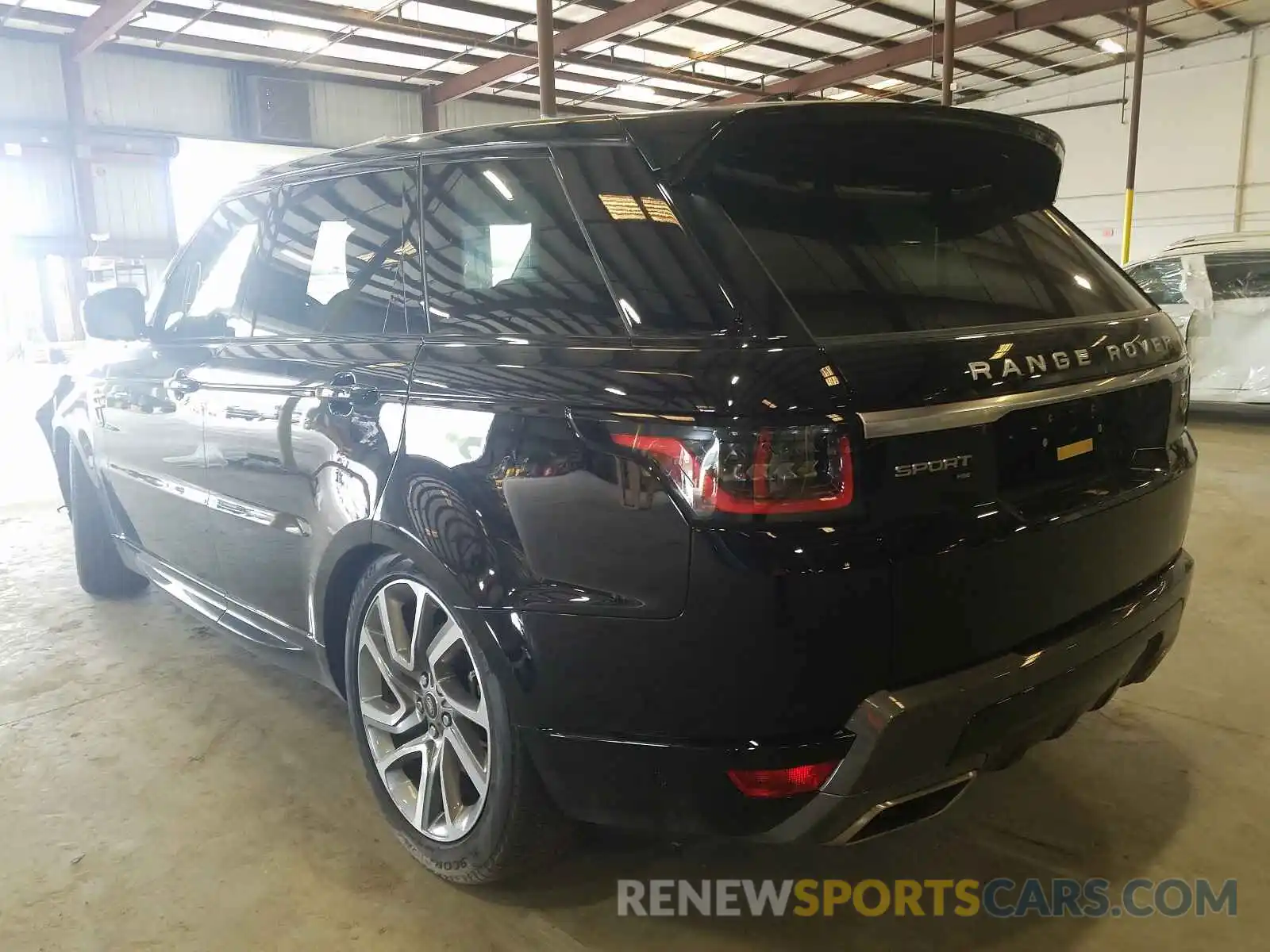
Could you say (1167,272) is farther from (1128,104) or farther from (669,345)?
(1128,104)

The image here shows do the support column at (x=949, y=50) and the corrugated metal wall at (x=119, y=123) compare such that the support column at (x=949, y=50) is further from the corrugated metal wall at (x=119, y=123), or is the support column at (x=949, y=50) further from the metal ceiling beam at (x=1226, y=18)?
the metal ceiling beam at (x=1226, y=18)

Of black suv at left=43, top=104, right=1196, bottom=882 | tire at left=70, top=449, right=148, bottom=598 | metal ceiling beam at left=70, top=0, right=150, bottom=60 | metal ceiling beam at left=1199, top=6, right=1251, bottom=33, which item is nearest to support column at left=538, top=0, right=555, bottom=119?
tire at left=70, top=449, right=148, bottom=598

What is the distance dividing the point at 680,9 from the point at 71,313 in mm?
8991

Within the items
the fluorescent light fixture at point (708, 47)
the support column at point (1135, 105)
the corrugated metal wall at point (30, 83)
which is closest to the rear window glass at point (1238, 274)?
the support column at point (1135, 105)

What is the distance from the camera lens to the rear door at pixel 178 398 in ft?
8.93

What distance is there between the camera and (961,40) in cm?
1308

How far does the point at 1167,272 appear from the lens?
7.77 meters

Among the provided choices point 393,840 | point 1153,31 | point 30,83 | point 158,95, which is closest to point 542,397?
point 393,840

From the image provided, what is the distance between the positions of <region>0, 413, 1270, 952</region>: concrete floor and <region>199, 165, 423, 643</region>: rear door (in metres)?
0.42

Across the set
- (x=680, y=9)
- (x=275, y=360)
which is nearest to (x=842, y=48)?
(x=680, y=9)

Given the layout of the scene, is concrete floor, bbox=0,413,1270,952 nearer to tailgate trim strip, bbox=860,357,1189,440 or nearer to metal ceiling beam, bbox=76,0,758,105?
tailgate trim strip, bbox=860,357,1189,440

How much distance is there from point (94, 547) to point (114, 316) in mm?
1296

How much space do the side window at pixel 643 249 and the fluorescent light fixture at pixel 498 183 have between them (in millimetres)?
189

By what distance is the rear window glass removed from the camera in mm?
7219
